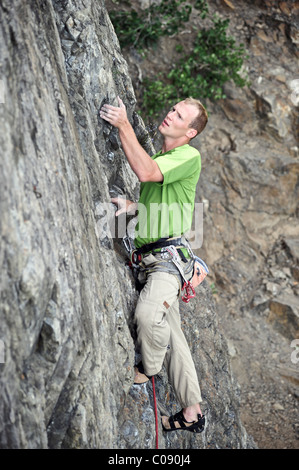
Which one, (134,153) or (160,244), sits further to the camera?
(160,244)

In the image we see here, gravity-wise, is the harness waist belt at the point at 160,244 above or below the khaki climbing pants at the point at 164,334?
above

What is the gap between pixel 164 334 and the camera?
16.8 feet

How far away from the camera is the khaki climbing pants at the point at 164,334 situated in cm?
508

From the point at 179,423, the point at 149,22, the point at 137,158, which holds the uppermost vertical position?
the point at 149,22

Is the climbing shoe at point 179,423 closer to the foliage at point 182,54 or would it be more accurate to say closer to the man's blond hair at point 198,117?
the man's blond hair at point 198,117

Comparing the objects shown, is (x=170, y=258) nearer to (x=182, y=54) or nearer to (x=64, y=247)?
(x=64, y=247)

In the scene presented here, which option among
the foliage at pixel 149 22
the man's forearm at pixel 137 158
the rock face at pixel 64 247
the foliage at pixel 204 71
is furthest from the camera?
the foliage at pixel 204 71

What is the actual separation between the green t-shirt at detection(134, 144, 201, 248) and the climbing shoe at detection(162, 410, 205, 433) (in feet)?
6.62

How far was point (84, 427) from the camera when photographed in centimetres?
405

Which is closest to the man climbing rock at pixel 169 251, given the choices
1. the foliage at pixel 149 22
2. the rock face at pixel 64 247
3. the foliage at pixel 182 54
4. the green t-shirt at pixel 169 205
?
the green t-shirt at pixel 169 205

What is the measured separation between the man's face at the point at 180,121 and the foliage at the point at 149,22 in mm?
6499

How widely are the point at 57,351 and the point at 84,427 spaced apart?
0.80 metres

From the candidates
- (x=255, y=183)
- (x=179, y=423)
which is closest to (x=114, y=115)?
(x=179, y=423)

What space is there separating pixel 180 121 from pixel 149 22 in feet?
22.7
